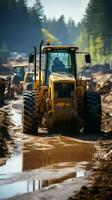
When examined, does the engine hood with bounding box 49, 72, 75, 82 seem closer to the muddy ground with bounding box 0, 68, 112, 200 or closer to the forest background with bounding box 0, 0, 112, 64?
the muddy ground with bounding box 0, 68, 112, 200

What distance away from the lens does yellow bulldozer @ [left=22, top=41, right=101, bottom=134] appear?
1667cm

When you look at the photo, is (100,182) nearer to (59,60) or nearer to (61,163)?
(61,163)

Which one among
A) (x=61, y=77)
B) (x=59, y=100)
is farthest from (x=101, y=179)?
(x=61, y=77)

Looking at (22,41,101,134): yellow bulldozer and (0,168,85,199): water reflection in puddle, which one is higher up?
(22,41,101,134): yellow bulldozer

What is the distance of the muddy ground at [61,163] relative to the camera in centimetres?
902

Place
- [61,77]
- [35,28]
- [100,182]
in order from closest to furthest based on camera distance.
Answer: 1. [100,182]
2. [61,77]
3. [35,28]

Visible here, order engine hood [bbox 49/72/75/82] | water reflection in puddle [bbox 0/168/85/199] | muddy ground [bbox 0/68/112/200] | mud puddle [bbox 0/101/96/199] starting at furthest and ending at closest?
engine hood [bbox 49/72/75/82] < mud puddle [bbox 0/101/96/199] < water reflection in puddle [bbox 0/168/85/199] < muddy ground [bbox 0/68/112/200]

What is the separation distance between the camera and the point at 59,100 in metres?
16.7

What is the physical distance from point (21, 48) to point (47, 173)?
10677 centimetres

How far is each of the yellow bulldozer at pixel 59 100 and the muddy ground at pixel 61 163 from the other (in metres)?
0.50

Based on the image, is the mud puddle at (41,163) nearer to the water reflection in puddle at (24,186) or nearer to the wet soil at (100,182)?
the water reflection in puddle at (24,186)

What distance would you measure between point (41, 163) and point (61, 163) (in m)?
0.53

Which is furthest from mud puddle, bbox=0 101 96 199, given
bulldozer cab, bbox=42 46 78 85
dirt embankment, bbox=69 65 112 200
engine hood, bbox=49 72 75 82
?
bulldozer cab, bbox=42 46 78 85

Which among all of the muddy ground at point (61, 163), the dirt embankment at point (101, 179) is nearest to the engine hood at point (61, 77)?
the muddy ground at point (61, 163)
